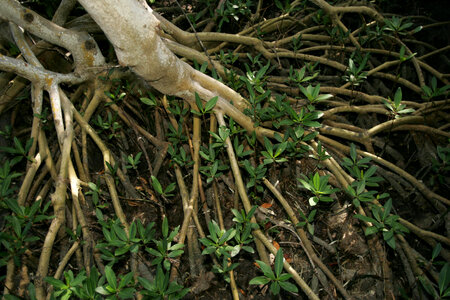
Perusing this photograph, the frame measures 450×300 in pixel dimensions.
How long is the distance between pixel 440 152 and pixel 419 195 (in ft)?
1.23

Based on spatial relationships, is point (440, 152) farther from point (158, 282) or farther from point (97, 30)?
point (97, 30)

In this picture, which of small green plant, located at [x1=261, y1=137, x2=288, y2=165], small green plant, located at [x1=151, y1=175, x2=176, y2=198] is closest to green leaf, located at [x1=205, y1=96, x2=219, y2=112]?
small green plant, located at [x1=261, y1=137, x2=288, y2=165]

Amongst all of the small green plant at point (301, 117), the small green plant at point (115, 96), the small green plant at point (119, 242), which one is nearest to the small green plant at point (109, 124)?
the small green plant at point (115, 96)

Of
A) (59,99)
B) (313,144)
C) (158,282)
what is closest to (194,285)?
(158,282)

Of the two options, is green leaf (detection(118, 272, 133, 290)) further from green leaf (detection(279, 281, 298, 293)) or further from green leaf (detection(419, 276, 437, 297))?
green leaf (detection(419, 276, 437, 297))

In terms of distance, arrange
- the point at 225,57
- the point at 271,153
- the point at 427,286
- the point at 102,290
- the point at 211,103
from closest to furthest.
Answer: the point at 102,290
the point at 427,286
the point at 271,153
the point at 211,103
the point at 225,57

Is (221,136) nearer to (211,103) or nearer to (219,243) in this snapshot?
(211,103)

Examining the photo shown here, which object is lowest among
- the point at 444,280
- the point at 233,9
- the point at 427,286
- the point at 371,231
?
the point at 427,286

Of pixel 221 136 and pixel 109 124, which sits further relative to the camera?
pixel 109 124

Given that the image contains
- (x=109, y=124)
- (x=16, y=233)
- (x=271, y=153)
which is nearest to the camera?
(x=16, y=233)

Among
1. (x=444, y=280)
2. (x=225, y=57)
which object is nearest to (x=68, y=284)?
(x=444, y=280)

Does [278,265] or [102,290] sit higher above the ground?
[102,290]

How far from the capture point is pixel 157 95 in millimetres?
2441

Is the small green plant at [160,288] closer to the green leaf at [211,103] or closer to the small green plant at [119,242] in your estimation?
the small green plant at [119,242]
